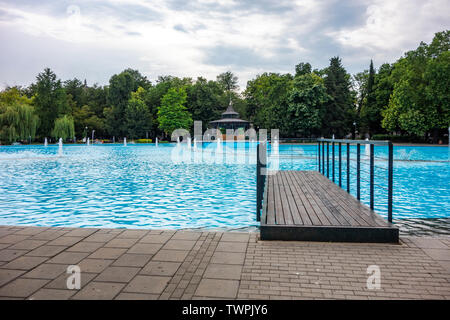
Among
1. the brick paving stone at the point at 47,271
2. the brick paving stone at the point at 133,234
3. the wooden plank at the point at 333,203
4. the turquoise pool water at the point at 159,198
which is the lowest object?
the turquoise pool water at the point at 159,198

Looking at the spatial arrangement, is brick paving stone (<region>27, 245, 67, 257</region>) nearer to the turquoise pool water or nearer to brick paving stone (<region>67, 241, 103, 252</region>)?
brick paving stone (<region>67, 241, 103, 252</region>)

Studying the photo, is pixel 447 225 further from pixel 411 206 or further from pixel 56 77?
pixel 56 77

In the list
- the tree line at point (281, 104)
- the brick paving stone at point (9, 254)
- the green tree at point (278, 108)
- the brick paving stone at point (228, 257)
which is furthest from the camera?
the green tree at point (278, 108)

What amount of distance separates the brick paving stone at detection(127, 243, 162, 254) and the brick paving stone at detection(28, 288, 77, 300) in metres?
1.06

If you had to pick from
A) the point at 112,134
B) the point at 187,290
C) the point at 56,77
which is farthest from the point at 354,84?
the point at 187,290

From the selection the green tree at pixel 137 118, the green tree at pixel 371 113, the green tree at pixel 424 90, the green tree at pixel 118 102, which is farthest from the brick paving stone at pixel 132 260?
the green tree at pixel 118 102

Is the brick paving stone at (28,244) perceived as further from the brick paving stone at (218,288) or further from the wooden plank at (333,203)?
the wooden plank at (333,203)

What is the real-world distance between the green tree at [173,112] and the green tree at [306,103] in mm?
16390

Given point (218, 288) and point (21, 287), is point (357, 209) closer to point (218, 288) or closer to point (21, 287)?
point (218, 288)

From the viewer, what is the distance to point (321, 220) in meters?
4.33

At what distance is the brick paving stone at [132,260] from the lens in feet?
10.8

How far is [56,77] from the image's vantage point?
47.4 metres

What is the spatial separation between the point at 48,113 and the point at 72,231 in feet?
151

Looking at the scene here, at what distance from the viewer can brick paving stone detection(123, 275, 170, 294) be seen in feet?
8.88
